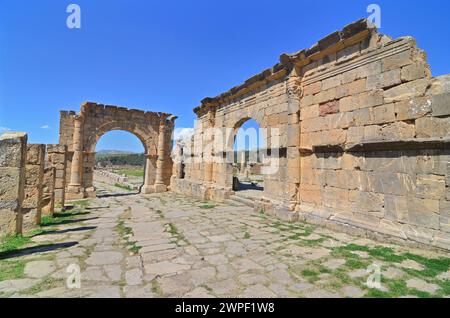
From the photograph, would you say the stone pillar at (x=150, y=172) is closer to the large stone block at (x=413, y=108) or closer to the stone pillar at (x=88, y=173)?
the stone pillar at (x=88, y=173)

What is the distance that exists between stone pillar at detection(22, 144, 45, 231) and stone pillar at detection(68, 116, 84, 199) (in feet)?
22.7

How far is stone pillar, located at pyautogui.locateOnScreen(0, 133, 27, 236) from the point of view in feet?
13.6

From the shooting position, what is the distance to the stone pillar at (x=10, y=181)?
13.6 ft

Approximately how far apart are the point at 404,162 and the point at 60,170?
9792 mm

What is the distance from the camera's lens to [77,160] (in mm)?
12055

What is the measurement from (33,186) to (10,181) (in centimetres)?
153

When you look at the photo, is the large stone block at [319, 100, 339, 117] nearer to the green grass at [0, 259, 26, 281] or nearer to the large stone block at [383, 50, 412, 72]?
the large stone block at [383, 50, 412, 72]

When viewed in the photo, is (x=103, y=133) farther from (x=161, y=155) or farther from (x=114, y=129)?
(x=161, y=155)

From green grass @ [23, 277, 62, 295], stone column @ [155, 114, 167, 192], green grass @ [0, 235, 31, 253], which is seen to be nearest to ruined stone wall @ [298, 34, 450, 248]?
green grass @ [23, 277, 62, 295]

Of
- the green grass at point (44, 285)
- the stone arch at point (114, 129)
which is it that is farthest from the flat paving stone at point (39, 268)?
the stone arch at point (114, 129)

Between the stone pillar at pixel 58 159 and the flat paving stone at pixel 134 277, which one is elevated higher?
the stone pillar at pixel 58 159

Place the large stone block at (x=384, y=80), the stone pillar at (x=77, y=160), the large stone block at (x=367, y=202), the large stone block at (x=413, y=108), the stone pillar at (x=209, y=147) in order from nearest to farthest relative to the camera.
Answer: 1. the large stone block at (x=413, y=108)
2. the large stone block at (x=384, y=80)
3. the large stone block at (x=367, y=202)
4. the stone pillar at (x=209, y=147)
5. the stone pillar at (x=77, y=160)

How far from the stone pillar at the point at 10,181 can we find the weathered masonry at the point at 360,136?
18.6 ft
